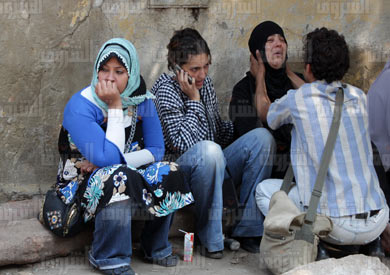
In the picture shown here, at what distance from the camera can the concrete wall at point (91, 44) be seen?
4578mm

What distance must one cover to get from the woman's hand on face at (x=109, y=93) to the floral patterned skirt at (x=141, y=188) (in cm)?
39

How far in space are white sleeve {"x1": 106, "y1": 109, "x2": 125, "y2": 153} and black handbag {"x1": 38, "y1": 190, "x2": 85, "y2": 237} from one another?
0.38 metres

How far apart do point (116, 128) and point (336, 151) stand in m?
1.26

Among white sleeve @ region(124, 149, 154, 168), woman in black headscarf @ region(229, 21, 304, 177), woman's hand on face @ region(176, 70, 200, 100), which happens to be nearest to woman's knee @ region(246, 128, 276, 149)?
woman in black headscarf @ region(229, 21, 304, 177)

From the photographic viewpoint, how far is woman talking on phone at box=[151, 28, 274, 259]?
13.1ft

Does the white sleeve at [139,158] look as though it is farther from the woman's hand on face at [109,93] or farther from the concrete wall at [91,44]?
the concrete wall at [91,44]

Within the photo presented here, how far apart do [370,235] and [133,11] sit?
2404 mm

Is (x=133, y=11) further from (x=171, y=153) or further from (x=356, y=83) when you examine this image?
(x=356, y=83)

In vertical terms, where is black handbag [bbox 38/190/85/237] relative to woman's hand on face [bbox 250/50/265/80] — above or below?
below

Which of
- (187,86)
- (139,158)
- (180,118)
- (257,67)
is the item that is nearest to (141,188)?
(139,158)

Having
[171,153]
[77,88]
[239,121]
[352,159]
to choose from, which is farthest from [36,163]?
[352,159]

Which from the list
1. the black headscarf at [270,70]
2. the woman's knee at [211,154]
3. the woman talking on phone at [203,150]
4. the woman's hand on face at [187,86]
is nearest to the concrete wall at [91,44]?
the black headscarf at [270,70]

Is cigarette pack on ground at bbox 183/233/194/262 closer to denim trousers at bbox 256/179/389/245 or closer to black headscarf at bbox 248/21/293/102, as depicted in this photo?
denim trousers at bbox 256/179/389/245

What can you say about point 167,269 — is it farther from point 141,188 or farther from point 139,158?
point 139,158
